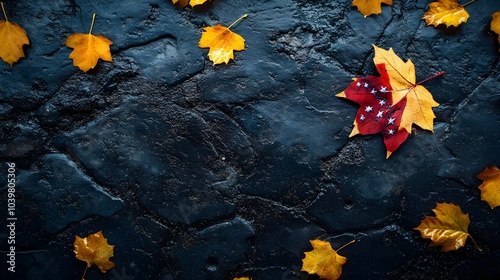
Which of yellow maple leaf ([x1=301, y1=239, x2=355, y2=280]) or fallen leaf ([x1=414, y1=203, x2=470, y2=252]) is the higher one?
fallen leaf ([x1=414, y1=203, x2=470, y2=252])

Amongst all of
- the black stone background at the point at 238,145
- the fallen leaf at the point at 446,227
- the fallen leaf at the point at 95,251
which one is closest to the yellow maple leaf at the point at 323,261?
the black stone background at the point at 238,145

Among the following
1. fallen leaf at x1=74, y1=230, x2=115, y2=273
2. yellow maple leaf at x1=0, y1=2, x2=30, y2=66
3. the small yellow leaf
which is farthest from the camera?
the small yellow leaf

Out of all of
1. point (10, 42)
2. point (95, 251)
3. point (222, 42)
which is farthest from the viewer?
point (222, 42)

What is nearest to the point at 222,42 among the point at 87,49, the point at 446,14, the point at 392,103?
the point at 87,49

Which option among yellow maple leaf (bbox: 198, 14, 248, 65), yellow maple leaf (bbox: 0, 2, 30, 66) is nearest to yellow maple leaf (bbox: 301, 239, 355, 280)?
yellow maple leaf (bbox: 198, 14, 248, 65)

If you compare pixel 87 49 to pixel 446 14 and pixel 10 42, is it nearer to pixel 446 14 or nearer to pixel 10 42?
pixel 10 42

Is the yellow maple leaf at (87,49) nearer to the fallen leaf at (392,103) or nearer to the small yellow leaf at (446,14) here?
the fallen leaf at (392,103)

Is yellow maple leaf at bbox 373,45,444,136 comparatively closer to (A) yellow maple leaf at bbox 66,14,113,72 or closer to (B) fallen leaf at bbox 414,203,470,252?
(B) fallen leaf at bbox 414,203,470,252

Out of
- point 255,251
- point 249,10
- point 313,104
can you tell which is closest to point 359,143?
point 313,104
